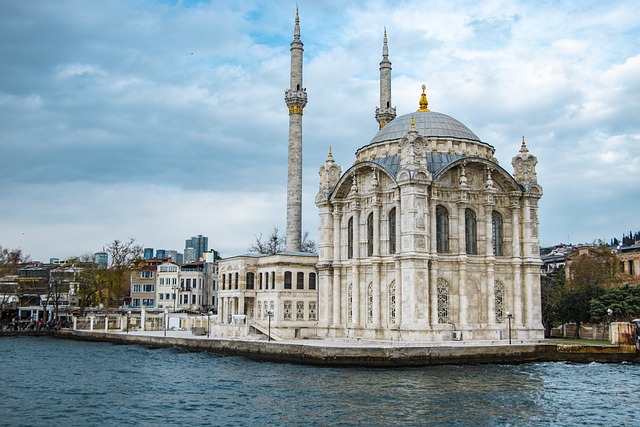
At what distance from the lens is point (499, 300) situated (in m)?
45.1

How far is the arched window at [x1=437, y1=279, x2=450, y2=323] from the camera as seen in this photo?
140ft

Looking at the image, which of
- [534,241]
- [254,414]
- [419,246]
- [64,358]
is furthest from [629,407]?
[64,358]

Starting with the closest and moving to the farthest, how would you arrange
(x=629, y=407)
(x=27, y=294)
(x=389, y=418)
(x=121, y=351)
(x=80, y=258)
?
(x=389, y=418) → (x=629, y=407) → (x=121, y=351) → (x=27, y=294) → (x=80, y=258)

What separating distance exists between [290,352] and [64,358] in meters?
15.4

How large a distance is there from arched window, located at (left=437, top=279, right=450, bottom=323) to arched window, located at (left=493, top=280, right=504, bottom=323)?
12.2 ft

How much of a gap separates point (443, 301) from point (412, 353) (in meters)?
7.12

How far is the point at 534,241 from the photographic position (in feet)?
151

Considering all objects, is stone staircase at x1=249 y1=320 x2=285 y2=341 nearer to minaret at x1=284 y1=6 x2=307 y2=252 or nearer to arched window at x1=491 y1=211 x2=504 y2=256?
minaret at x1=284 y1=6 x2=307 y2=252

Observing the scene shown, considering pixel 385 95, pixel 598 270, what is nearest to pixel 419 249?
pixel 385 95

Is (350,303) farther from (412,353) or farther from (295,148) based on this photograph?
(295,148)

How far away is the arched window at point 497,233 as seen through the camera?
45875 millimetres

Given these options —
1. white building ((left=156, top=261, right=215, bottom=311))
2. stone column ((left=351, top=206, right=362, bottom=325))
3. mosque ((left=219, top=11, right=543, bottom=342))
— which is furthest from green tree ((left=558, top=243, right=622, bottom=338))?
white building ((left=156, top=261, right=215, bottom=311))

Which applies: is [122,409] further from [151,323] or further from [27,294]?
[27,294]

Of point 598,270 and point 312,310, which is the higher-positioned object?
point 598,270
